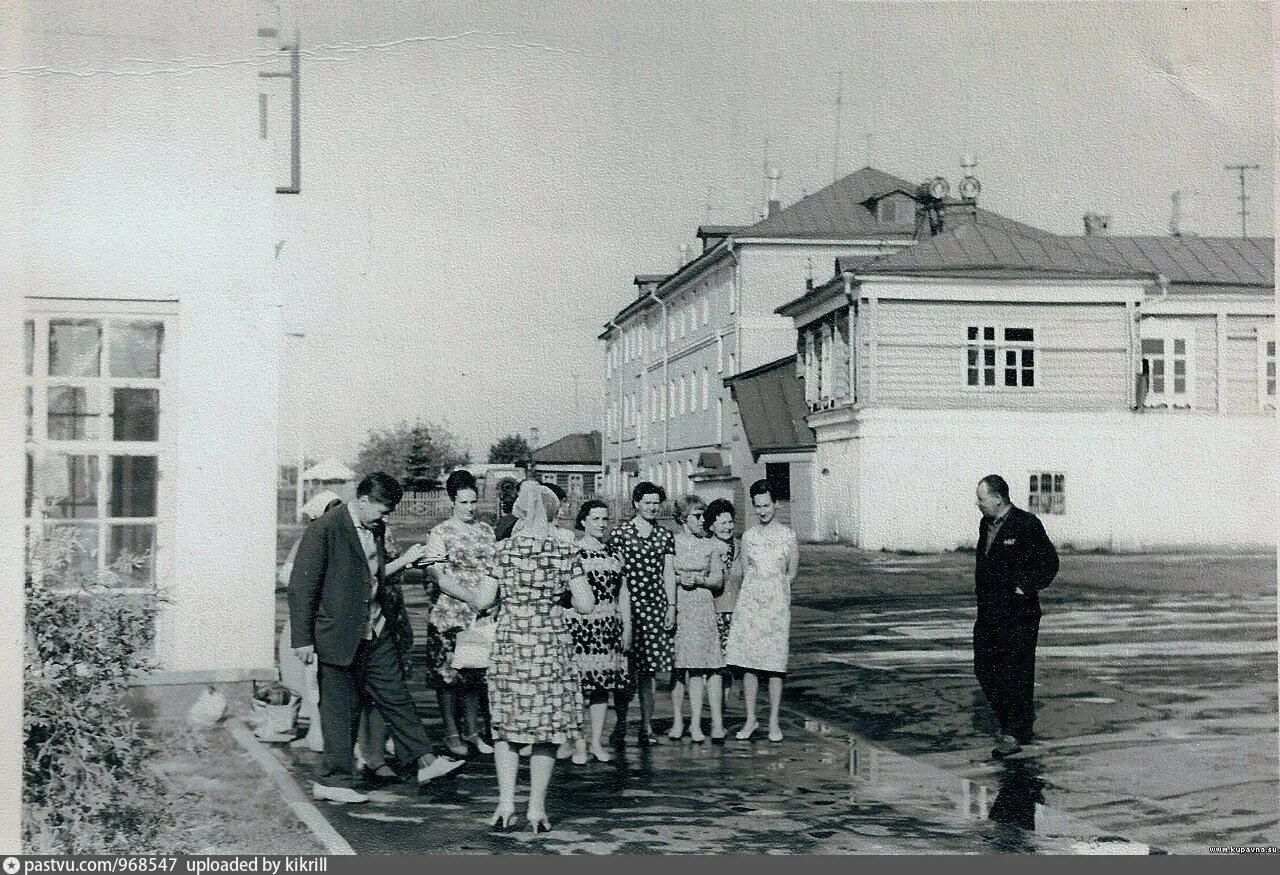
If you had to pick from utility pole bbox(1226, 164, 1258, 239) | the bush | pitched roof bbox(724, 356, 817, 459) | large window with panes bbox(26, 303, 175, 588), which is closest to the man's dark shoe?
pitched roof bbox(724, 356, 817, 459)

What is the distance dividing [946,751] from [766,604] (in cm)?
121

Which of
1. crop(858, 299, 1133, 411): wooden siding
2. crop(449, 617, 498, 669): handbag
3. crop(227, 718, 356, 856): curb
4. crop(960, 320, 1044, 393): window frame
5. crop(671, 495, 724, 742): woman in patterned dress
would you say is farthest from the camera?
crop(960, 320, 1044, 393): window frame

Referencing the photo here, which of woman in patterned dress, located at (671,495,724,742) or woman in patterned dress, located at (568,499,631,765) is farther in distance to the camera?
woman in patterned dress, located at (671,495,724,742)

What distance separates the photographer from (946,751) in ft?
23.8

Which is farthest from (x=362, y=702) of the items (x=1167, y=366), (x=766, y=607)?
(x=1167, y=366)

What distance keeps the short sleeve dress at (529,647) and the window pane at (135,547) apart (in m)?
1.98

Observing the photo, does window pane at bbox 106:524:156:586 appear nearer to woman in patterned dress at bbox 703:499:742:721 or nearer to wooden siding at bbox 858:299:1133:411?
woman in patterned dress at bbox 703:499:742:721

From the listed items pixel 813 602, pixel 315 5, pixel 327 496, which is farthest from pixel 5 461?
pixel 813 602

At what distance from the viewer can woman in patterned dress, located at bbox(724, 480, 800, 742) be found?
7559 millimetres

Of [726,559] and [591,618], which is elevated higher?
[726,559]

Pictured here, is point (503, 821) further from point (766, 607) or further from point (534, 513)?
point (766, 607)

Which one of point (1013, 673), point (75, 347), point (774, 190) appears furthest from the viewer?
point (774, 190)

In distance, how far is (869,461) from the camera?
8.60m

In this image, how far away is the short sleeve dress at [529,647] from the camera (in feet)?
18.3
